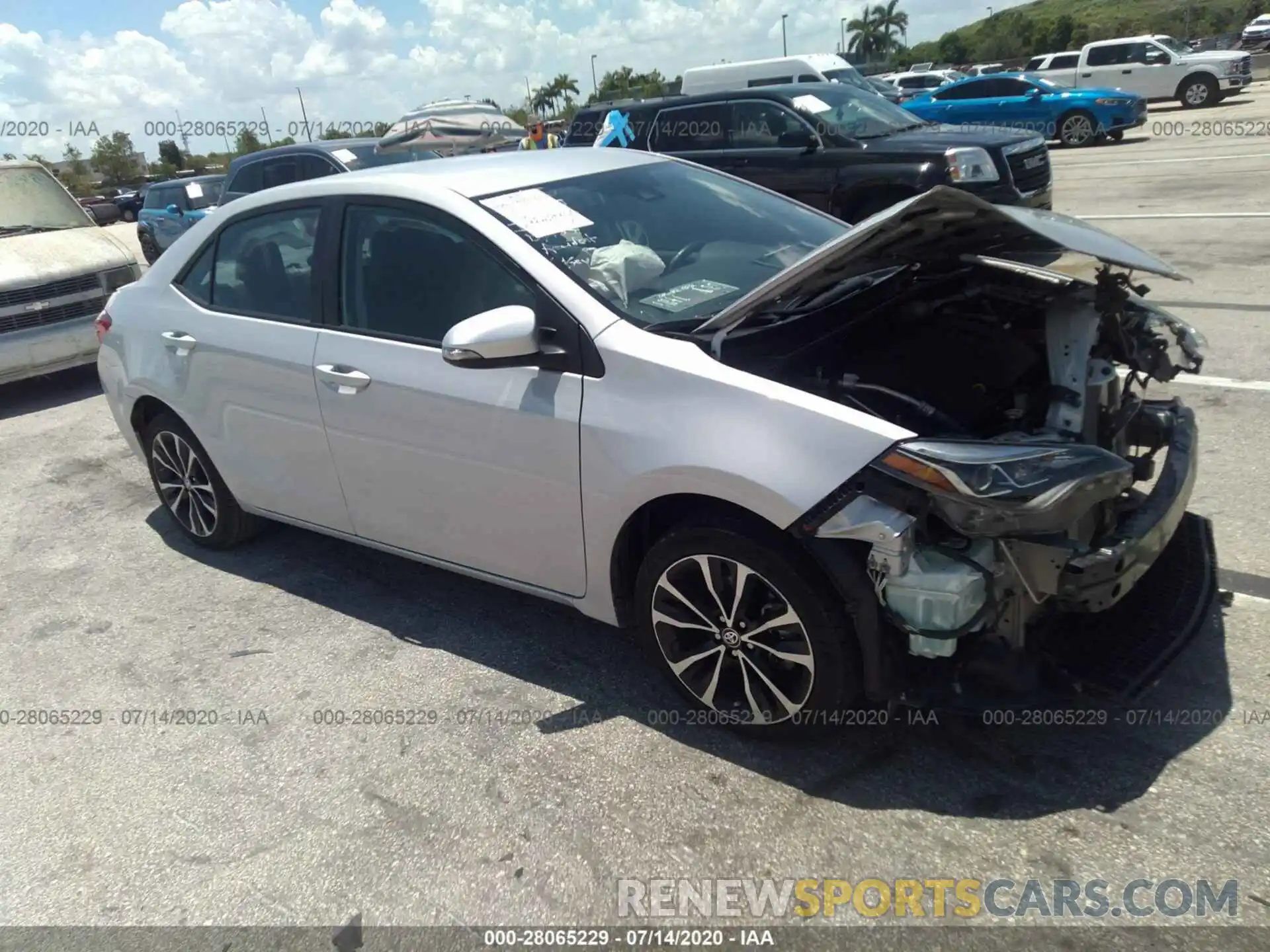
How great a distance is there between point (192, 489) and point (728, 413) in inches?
124

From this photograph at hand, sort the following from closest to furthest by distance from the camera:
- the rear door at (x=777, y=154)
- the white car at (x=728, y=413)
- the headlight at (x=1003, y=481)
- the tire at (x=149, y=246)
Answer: the headlight at (x=1003, y=481) → the white car at (x=728, y=413) → the rear door at (x=777, y=154) → the tire at (x=149, y=246)

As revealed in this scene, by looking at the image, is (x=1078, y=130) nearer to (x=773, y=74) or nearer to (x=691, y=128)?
(x=773, y=74)

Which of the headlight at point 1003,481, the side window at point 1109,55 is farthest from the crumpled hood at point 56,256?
the side window at point 1109,55

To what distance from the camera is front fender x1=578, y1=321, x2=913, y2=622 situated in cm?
264

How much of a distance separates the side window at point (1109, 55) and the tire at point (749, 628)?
2743 centimetres

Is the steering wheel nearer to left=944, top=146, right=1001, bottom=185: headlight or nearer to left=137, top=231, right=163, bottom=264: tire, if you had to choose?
left=944, top=146, right=1001, bottom=185: headlight

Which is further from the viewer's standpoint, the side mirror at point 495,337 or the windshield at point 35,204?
the windshield at point 35,204

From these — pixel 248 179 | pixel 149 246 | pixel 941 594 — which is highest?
pixel 248 179

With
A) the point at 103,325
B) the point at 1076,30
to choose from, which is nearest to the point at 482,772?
the point at 103,325

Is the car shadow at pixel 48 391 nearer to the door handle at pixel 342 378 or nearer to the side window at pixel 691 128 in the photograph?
the door handle at pixel 342 378

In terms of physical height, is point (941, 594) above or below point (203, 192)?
below

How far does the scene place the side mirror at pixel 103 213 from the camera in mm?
9633

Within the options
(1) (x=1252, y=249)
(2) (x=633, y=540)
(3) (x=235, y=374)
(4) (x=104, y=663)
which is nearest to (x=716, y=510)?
(2) (x=633, y=540)

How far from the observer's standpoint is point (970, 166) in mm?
8875
